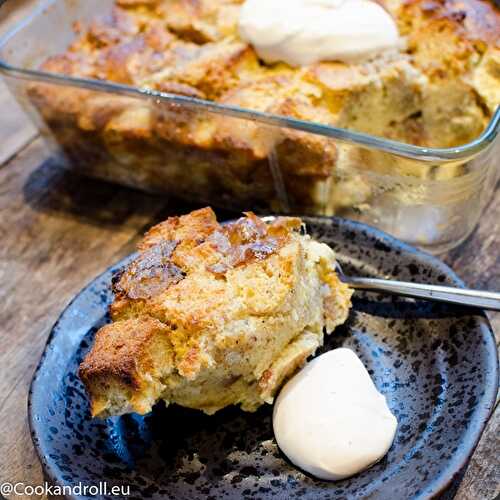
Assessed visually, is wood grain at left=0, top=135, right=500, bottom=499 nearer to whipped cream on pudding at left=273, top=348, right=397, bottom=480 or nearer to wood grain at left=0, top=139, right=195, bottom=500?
wood grain at left=0, top=139, right=195, bottom=500

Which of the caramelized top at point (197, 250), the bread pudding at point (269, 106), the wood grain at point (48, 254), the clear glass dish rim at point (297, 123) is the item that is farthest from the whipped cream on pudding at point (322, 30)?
the caramelized top at point (197, 250)

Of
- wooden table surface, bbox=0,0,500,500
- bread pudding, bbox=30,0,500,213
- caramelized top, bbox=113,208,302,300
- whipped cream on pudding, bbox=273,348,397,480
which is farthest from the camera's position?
bread pudding, bbox=30,0,500,213

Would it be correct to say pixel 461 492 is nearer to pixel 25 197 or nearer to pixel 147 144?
pixel 147 144

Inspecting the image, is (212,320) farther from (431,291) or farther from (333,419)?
(431,291)

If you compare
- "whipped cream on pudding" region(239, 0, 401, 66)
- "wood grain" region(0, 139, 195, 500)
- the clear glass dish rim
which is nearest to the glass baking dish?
the clear glass dish rim

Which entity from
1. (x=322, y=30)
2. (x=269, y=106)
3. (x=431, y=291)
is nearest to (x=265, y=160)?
(x=269, y=106)

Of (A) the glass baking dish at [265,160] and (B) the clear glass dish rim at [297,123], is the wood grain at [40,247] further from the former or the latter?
(B) the clear glass dish rim at [297,123]
